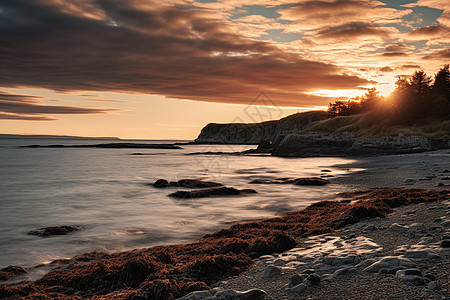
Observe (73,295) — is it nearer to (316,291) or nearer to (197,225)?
(316,291)

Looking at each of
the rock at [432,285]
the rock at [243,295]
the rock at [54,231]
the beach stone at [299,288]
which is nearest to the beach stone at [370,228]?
the rock at [432,285]

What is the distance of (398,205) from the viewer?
9.27m

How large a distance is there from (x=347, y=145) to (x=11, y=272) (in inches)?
2177

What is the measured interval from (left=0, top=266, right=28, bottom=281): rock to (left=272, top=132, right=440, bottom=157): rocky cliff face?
4611 cm

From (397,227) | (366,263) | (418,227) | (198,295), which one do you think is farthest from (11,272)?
(418,227)

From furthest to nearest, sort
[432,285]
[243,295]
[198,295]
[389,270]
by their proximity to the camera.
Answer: [198,295], [389,270], [243,295], [432,285]

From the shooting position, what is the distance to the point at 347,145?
5578 centimetres

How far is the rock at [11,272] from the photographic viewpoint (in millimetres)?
6508

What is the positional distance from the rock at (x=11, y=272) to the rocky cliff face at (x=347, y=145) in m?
46.1

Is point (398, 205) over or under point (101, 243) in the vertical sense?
over

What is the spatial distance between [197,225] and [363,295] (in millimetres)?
8268

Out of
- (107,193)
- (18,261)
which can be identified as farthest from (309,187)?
(18,261)

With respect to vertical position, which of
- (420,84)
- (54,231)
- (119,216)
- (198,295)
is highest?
(420,84)

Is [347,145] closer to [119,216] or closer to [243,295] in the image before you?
[119,216]
